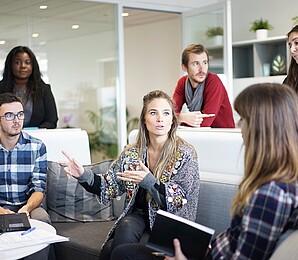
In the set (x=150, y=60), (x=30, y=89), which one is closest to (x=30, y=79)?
(x=30, y=89)

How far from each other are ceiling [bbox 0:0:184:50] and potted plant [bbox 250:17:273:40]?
1.75 m

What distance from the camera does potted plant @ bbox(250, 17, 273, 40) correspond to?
6.55 metres

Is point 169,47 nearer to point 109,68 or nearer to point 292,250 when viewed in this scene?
point 109,68

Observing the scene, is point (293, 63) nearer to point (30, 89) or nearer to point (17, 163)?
point (17, 163)

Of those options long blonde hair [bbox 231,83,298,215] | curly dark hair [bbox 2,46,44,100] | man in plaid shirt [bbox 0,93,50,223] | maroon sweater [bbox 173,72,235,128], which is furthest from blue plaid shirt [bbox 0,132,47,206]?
long blonde hair [bbox 231,83,298,215]

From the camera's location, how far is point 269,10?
685cm

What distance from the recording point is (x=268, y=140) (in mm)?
1607

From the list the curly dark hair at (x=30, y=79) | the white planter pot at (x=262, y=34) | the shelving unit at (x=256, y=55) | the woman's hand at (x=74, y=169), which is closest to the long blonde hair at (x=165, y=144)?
the woman's hand at (x=74, y=169)

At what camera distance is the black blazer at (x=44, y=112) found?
14.4ft

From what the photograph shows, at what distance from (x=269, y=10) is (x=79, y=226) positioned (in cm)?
451

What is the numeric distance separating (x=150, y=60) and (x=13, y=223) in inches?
259

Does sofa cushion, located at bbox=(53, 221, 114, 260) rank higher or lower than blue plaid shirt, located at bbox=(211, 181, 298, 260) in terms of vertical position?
lower

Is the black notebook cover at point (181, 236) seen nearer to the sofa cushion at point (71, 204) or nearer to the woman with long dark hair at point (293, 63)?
the woman with long dark hair at point (293, 63)

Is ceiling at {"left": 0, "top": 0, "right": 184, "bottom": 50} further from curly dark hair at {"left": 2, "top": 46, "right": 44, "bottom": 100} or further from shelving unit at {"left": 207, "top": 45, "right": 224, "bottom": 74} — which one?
shelving unit at {"left": 207, "top": 45, "right": 224, "bottom": 74}
